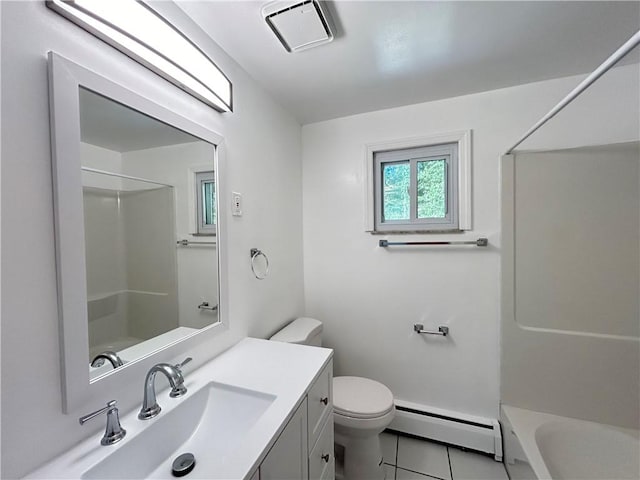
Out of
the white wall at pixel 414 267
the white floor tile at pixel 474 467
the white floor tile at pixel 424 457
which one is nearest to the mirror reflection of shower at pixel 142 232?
the white wall at pixel 414 267

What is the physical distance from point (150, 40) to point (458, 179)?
1.73 m

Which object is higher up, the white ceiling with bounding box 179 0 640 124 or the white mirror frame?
the white ceiling with bounding box 179 0 640 124

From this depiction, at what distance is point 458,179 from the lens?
1711 millimetres

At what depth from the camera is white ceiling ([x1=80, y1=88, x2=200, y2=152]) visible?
28.6 inches

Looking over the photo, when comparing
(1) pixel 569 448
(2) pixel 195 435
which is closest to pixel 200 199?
(2) pixel 195 435

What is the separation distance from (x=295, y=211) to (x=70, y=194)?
138 centimetres

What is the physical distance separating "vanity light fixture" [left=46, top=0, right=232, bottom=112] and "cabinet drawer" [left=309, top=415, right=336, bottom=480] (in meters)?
1.50

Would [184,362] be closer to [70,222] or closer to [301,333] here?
[70,222]

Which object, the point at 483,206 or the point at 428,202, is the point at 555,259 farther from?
the point at 428,202

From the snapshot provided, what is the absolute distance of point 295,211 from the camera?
196 cm

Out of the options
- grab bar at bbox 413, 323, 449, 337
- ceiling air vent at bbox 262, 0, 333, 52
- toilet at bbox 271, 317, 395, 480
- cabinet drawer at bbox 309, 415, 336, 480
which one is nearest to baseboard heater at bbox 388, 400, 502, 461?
toilet at bbox 271, 317, 395, 480

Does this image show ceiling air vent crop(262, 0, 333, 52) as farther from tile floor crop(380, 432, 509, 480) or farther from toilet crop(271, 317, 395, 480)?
tile floor crop(380, 432, 509, 480)

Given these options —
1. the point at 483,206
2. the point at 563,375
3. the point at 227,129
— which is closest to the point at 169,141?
the point at 227,129

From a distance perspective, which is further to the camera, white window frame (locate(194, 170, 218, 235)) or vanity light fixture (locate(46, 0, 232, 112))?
white window frame (locate(194, 170, 218, 235))
